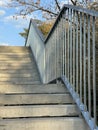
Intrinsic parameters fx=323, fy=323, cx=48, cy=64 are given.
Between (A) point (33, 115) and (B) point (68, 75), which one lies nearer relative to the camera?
(A) point (33, 115)

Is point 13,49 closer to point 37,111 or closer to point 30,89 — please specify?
point 30,89

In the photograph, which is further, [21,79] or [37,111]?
[21,79]

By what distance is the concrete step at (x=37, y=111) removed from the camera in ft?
10.9

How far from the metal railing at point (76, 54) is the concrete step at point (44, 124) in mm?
116

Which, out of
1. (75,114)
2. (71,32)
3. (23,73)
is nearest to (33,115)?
(75,114)

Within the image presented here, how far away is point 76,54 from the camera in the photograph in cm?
368

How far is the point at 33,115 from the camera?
10.9 ft

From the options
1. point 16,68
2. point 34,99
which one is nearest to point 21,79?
point 16,68

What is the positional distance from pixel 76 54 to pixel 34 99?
70 centimetres

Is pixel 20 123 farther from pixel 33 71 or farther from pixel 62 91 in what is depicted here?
pixel 33 71

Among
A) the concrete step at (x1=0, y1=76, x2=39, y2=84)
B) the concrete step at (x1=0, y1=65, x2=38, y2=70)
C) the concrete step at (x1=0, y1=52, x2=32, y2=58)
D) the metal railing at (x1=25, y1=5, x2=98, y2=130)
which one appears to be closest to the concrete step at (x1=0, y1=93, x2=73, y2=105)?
the metal railing at (x1=25, y1=5, x2=98, y2=130)

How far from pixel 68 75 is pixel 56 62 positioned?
0.92 meters

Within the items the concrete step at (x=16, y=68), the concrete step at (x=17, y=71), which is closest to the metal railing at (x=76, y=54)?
the concrete step at (x=17, y=71)

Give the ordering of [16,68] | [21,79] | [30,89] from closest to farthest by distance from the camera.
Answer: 1. [30,89]
2. [21,79]
3. [16,68]
